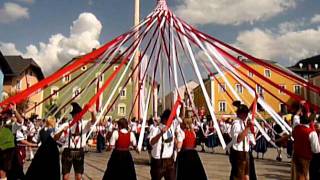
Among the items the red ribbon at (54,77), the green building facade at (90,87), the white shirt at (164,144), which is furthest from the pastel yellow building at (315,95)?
the white shirt at (164,144)

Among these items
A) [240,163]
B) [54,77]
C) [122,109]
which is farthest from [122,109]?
[240,163]

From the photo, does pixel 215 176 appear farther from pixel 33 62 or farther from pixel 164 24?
pixel 33 62

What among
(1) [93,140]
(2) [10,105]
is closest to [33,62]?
(1) [93,140]

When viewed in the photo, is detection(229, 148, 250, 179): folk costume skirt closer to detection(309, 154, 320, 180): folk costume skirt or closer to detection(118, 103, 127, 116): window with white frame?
detection(309, 154, 320, 180): folk costume skirt

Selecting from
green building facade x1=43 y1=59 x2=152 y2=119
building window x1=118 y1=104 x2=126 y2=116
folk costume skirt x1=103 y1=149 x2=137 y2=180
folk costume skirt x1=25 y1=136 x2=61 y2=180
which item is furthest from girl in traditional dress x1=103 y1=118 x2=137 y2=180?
building window x1=118 y1=104 x2=126 y2=116

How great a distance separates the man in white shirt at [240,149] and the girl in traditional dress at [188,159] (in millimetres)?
532

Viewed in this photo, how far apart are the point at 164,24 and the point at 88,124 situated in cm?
304

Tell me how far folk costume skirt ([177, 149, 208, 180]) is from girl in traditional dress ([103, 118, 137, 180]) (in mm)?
725

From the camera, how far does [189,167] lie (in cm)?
595

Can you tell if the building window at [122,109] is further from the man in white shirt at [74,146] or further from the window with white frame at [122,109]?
the man in white shirt at [74,146]

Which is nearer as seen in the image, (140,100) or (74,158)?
(74,158)

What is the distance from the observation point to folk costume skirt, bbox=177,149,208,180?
5941mm

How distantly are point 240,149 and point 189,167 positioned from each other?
0.83 meters

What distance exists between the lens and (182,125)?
619 centimetres
